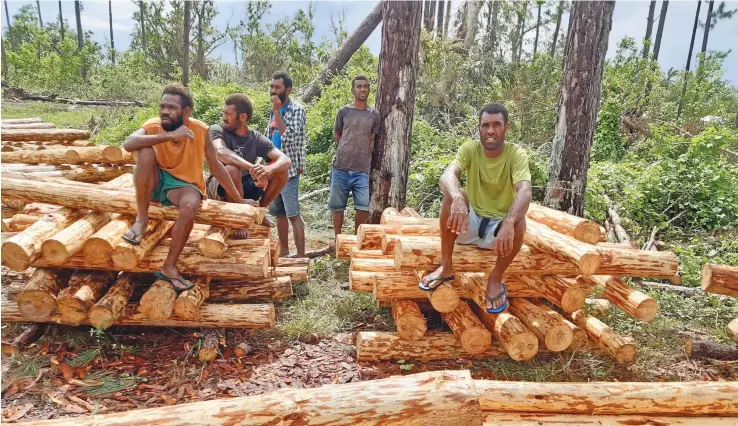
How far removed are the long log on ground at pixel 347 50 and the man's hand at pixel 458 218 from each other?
9.93 metres

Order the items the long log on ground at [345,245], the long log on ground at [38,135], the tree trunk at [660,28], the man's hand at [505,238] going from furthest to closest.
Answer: the tree trunk at [660,28] < the long log on ground at [38,135] < the long log on ground at [345,245] < the man's hand at [505,238]

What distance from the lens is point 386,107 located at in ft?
19.7

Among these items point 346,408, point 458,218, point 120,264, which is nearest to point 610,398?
point 458,218

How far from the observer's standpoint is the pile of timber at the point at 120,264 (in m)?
3.77

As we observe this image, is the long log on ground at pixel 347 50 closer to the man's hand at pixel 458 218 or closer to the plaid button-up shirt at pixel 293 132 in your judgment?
the plaid button-up shirt at pixel 293 132

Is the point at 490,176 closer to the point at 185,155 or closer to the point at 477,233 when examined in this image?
the point at 477,233

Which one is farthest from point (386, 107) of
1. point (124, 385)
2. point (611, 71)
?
point (611, 71)

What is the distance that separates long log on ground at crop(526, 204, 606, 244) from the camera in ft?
13.0

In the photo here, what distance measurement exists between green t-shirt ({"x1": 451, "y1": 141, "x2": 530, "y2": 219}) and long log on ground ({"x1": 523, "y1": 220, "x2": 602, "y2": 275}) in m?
0.32

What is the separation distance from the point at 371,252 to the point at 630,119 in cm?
1044

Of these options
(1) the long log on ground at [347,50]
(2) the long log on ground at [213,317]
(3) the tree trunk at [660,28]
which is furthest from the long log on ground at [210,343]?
(3) the tree trunk at [660,28]

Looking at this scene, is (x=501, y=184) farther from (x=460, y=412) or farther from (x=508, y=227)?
(x=460, y=412)

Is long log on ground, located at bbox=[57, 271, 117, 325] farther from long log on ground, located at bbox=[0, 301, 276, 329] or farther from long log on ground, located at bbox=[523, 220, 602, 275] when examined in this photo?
long log on ground, located at bbox=[523, 220, 602, 275]

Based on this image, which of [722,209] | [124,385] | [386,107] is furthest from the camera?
[722,209]
